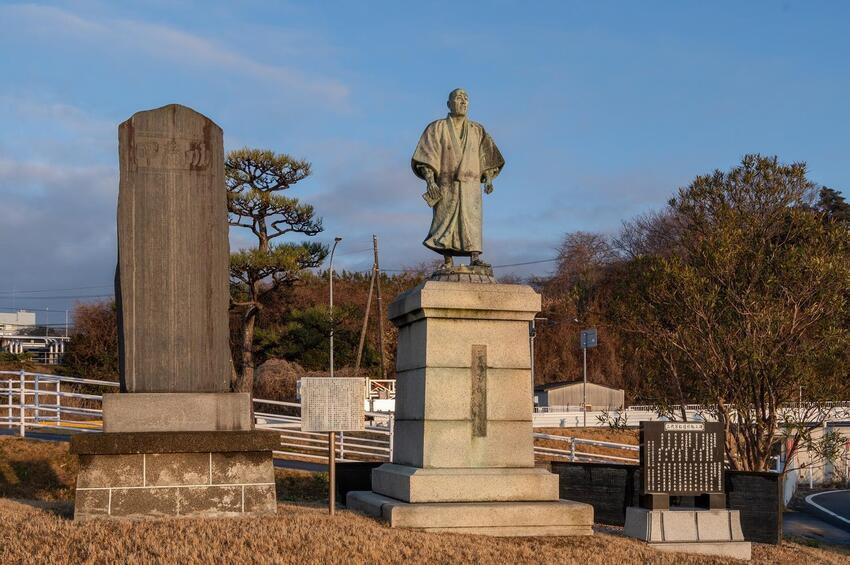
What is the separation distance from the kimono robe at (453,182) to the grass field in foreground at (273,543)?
10.9 ft

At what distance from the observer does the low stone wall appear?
502 inches

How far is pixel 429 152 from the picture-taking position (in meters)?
11.6

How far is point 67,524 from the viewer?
9086 millimetres

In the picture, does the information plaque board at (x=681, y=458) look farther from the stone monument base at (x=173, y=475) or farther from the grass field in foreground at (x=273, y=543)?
the stone monument base at (x=173, y=475)

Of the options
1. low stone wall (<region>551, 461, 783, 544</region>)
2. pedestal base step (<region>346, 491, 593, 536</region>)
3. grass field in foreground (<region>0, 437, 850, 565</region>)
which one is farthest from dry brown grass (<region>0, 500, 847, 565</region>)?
low stone wall (<region>551, 461, 783, 544</region>)

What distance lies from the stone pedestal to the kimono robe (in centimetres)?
81

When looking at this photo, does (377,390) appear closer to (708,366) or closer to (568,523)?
(708,366)

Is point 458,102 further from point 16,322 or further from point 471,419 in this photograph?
point 16,322

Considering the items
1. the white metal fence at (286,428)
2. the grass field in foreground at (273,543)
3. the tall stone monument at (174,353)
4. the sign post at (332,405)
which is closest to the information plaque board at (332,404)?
the sign post at (332,405)

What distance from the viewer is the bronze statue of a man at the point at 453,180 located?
11547 millimetres

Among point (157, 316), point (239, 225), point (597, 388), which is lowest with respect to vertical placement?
point (597, 388)

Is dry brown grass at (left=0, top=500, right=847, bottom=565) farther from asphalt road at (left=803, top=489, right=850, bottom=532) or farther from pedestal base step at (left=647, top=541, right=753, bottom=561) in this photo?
asphalt road at (left=803, top=489, right=850, bottom=532)

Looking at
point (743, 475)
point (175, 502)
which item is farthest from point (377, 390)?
point (175, 502)

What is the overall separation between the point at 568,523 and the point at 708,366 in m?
7.32
